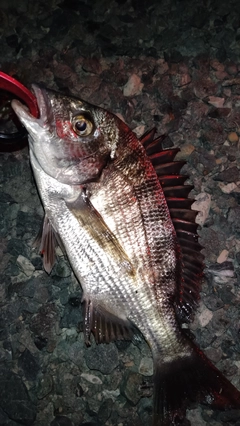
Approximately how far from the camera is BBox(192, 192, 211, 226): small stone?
278cm

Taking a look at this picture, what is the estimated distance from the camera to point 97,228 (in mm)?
2303

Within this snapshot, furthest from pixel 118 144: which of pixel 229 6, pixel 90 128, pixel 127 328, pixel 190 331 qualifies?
pixel 229 6

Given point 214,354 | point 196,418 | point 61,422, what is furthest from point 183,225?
point 61,422

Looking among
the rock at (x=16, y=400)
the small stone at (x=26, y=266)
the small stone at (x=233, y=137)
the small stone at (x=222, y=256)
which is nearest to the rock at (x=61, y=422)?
the rock at (x=16, y=400)

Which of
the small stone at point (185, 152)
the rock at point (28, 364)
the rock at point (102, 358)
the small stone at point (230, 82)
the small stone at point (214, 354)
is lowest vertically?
the small stone at point (214, 354)

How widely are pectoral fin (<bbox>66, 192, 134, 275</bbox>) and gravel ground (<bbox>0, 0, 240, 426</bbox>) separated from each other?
0.47 metres

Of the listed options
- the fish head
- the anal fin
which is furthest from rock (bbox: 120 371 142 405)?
the fish head

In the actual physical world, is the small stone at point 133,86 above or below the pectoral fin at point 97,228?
above

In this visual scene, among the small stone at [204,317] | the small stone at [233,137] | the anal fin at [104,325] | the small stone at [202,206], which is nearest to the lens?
the anal fin at [104,325]

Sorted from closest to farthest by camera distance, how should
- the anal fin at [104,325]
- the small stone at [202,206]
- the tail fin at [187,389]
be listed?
the tail fin at [187,389] → the anal fin at [104,325] → the small stone at [202,206]

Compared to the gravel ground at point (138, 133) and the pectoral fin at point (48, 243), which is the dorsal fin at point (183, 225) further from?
the pectoral fin at point (48, 243)

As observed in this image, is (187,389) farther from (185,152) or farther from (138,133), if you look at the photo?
(138,133)

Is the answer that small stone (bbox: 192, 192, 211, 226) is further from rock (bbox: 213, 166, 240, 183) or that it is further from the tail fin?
the tail fin

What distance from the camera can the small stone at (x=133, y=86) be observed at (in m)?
2.92
